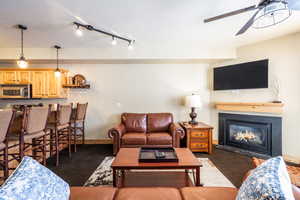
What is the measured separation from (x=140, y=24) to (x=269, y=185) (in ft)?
8.70

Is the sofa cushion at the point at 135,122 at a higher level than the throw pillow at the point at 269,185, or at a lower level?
lower

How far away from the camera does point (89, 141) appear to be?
4.40 meters

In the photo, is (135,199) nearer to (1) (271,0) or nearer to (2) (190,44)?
(1) (271,0)

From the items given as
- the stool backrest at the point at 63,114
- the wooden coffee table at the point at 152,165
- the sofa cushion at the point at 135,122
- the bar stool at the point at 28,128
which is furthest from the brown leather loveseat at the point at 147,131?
the bar stool at the point at 28,128

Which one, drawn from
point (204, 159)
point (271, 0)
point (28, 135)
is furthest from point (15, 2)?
point (204, 159)

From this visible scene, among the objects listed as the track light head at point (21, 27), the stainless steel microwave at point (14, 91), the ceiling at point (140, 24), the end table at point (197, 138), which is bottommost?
the end table at point (197, 138)

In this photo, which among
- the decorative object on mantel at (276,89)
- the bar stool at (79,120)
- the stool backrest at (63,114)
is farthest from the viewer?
the bar stool at (79,120)

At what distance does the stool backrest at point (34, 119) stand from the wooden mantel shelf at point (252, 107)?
147 inches

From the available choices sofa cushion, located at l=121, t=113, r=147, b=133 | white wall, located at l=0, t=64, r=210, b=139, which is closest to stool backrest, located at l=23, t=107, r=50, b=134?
sofa cushion, located at l=121, t=113, r=147, b=133

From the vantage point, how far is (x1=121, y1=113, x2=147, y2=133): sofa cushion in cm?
389

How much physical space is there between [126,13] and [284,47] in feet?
9.98

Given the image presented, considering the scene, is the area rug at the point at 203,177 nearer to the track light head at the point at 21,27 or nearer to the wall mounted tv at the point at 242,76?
the wall mounted tv at the point at 242,76

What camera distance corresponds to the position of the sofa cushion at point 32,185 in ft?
2.58

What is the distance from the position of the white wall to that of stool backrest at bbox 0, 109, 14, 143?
99.4 inches
